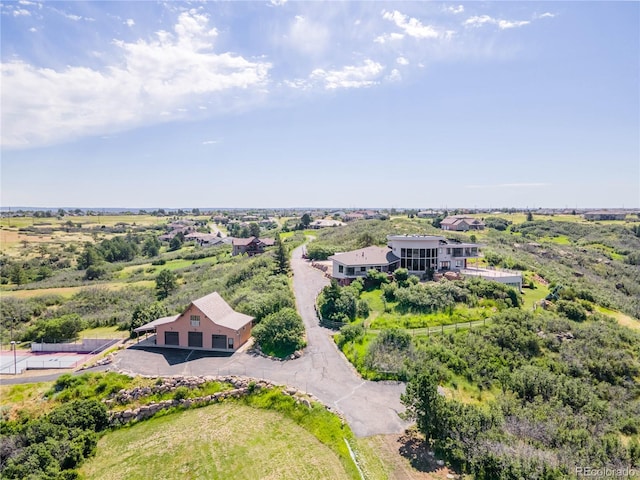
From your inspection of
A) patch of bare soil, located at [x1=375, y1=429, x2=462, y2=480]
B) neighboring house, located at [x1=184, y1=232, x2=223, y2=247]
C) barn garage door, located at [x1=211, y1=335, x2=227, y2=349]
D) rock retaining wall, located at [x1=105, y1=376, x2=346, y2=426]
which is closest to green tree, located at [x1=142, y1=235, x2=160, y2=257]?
neighboring house, located at [x1=184, y1=232, x2=223, y2=247]

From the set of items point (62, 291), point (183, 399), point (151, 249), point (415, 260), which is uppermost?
point (415, 260)

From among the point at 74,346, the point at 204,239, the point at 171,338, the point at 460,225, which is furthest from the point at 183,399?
the point at 204,239

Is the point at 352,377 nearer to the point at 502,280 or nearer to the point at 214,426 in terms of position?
the point at 214,426

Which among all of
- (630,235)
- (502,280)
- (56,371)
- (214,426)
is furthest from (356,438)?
(630,235)

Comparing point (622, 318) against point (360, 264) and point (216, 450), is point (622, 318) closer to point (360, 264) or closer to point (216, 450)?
point (360, 264)

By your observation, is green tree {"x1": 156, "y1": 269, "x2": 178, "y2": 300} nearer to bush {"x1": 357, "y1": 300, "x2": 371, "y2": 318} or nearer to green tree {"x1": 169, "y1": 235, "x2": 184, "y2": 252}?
bush {"x1": 357, "y1": 300, "x2": 371, "y2": 318}
